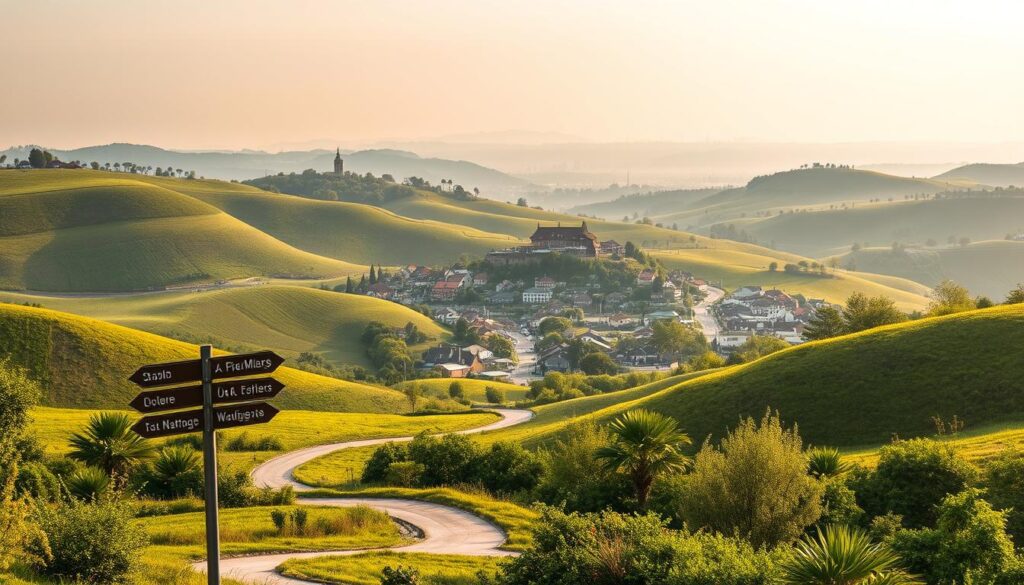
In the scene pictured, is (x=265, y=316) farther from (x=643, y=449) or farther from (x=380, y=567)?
(x=380, y=567)

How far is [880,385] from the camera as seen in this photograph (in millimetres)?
45500

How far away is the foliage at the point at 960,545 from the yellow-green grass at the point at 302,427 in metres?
35.5

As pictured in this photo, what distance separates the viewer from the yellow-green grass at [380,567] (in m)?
23.1

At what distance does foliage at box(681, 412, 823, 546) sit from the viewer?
968 inches

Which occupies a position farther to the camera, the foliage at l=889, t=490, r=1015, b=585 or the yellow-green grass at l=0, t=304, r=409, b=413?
the yellow-green grass at l=0, t=304, r=409, b=413

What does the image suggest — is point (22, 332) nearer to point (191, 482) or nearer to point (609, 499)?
point (191, 482)

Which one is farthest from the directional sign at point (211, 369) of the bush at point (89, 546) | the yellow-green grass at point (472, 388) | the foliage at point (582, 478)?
the yellow-green grass at point (472, 388)

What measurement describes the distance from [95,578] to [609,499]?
57.6 ft

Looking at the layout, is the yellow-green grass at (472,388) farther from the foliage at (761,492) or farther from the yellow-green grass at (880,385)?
the foliage at (761,492)

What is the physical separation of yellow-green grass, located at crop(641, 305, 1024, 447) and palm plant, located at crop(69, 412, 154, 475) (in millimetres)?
25543

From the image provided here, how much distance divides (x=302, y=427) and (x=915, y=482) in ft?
154

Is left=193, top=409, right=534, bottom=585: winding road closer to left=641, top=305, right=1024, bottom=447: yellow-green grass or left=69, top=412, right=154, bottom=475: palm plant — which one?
left=69, top=412, right=154, bottom=475: palm plant

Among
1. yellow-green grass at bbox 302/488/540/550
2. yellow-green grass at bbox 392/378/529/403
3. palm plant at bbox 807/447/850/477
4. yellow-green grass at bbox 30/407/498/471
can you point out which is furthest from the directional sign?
yellow-green grass at bbox 392/378/529/403

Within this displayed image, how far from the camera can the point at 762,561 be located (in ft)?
56.3
